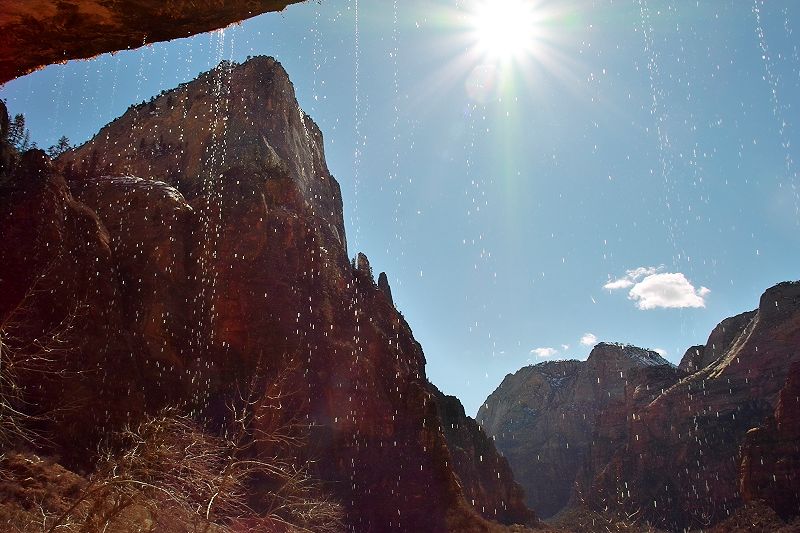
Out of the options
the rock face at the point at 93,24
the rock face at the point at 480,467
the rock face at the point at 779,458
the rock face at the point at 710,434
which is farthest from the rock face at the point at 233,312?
the rock face at the point at 710,434

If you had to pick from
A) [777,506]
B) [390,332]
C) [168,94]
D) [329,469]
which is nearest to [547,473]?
→ [777,506]

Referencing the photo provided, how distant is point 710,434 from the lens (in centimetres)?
7550

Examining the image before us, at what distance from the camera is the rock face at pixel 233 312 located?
2176 centimetres

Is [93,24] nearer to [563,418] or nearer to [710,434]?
[710,434]

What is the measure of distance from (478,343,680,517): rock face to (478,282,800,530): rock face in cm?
Answer: 133

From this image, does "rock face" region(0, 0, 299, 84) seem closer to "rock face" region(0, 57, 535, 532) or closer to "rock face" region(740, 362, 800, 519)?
"rock face" region(0, 57, 535, 532)

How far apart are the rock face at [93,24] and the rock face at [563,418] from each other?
110 m

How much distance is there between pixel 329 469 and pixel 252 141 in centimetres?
2772

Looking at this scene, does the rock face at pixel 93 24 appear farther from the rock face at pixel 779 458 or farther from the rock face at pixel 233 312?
the rock face at pixel 779 458

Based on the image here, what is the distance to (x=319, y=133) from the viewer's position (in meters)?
64.2

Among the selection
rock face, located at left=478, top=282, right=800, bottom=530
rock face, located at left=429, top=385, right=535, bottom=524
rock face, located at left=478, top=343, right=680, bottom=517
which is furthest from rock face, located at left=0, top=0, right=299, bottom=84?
rock face, located at left=478, top=343, right=680, bottom=517

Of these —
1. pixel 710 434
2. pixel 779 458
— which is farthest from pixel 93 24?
pixel 710 434

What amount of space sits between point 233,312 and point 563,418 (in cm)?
11570

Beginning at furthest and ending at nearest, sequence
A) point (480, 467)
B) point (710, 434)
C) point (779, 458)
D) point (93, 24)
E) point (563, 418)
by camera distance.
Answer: point (563, 418)
point (710, 434)
point (480, 467)
point (779, 458)
point (93, 24)
